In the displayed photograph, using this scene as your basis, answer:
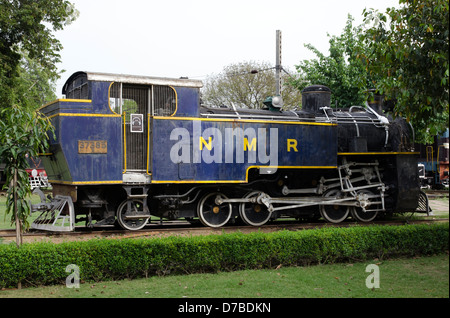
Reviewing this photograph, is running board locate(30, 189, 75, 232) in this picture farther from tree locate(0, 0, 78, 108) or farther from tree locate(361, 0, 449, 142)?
tree locate(0, 0, 78, 108)

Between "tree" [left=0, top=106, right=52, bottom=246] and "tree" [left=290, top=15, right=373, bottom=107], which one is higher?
"tree" [left=290, top=15, right=373, bottom=107]

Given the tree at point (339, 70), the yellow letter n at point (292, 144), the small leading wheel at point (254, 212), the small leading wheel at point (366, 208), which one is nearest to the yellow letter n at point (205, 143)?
the small leading wheel at point (254, 212)

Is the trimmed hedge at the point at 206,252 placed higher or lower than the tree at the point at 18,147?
lower

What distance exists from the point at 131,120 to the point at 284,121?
381 cm

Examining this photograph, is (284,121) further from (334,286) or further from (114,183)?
(334,286)

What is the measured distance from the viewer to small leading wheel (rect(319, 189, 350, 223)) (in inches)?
474

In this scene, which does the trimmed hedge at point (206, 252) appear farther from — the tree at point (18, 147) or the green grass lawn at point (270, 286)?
the tree at point (18, 147)

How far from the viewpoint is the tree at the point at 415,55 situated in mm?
7879

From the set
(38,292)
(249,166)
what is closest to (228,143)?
(249,166)

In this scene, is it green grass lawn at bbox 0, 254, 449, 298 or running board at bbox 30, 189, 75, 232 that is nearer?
green grass lawn at bbox 0, 254, 449, 298

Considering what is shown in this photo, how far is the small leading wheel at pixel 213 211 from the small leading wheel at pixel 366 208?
3517 millimetres

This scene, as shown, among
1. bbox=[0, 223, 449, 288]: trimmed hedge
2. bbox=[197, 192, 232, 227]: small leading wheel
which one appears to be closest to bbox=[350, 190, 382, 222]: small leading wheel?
bbox=[0, 223, 449, 288]: trimmed hedge

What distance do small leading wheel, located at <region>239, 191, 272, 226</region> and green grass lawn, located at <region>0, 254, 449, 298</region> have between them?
10.6 ft

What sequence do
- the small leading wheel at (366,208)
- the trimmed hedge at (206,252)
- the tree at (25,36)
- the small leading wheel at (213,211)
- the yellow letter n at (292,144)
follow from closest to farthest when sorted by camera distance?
the trimmed hedge at (206,252)
the small leading wheel at (213,211)
the yellow letter n at (292,144)
the small leading wheel at (366,208)
the tree at (25,36)
